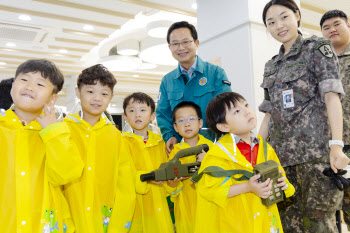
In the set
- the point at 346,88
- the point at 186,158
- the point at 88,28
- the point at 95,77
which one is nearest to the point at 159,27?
the point at 88,28

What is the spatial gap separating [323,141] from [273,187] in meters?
0.49

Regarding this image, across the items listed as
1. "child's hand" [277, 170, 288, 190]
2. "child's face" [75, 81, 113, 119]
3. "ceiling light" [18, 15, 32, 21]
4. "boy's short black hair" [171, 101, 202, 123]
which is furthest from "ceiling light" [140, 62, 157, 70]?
"child's hand" [277, 170, 288, 190]

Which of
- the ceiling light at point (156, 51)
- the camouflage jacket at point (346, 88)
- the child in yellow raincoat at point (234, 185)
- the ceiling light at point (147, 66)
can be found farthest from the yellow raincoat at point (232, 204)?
the ceiling light at point (147, 66)

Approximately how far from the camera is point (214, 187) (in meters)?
1.28

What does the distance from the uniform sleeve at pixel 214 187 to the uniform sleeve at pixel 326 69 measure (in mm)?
697

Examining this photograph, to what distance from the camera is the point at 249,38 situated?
2762 mm

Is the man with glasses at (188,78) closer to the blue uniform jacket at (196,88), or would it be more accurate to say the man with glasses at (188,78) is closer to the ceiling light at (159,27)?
the blue uniform jacket at (196,88)

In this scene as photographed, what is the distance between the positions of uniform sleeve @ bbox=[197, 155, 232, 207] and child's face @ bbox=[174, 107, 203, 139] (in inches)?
21.0

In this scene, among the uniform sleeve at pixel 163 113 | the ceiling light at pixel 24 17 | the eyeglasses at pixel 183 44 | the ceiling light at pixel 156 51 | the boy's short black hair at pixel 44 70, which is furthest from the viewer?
the ceiling light at pixel 156 51

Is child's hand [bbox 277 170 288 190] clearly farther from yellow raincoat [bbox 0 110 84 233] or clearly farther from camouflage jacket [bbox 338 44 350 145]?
camouflage jacket [bbox 338 44 350 145]

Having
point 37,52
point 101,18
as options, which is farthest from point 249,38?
point 37,52

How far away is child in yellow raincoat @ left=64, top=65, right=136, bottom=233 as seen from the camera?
159 cm

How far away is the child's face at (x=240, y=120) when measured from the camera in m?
1.40

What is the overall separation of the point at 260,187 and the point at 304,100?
64 cm
